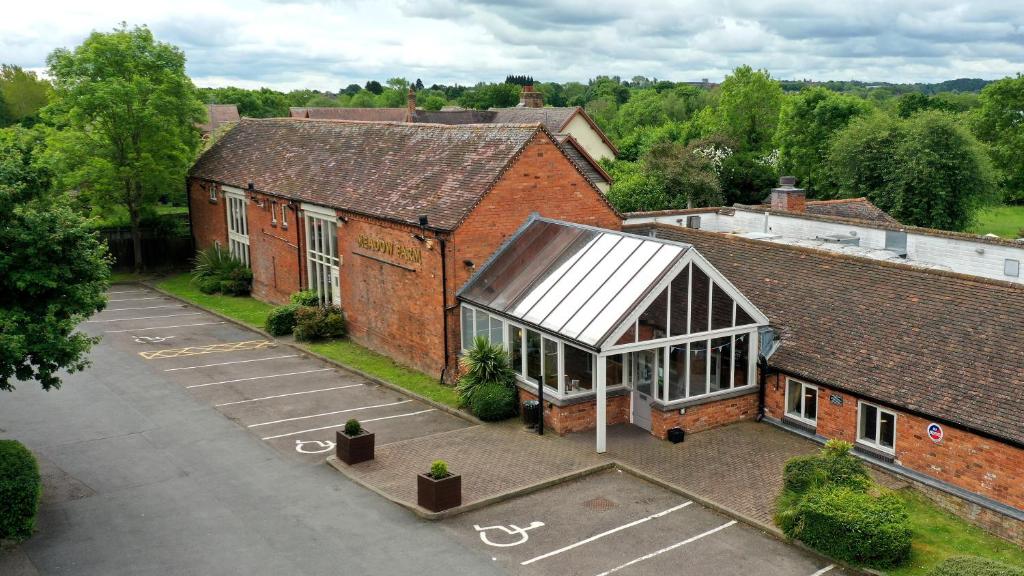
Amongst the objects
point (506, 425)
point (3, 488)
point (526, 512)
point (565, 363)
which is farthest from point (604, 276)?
point (3, 488)

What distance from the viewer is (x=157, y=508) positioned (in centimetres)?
1548

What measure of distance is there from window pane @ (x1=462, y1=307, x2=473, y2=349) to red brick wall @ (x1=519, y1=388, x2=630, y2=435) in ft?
11.9

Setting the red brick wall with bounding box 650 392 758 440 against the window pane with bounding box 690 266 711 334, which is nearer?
the window pane with bounding box 690 266 711 334

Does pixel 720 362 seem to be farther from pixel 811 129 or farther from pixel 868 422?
pixel 811 129

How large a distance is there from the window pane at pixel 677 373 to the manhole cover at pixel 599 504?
3.62m

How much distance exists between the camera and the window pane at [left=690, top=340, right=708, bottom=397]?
61.6ft

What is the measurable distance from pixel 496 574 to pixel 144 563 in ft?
18.0

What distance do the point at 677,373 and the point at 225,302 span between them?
2105 cm

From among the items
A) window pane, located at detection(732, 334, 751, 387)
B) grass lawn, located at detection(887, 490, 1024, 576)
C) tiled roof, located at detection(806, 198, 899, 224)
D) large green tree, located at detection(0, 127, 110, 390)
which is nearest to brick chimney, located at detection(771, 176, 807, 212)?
tiled roof, located at detection(806, 198, 899, 224)

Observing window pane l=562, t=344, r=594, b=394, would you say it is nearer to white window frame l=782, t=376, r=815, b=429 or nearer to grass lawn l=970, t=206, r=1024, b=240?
white window frame l=782, t=376, r=815, b=429

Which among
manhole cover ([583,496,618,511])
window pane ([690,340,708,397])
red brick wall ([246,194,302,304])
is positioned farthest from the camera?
red brick wall ([246,194,302,304])

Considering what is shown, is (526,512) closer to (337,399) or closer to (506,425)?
(506,425)

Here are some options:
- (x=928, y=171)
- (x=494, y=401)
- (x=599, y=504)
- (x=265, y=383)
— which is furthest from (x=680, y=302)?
(x=928, y=171)

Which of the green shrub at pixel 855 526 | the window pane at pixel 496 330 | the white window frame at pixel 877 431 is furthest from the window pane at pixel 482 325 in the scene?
the green shrub at pixel 855 526
